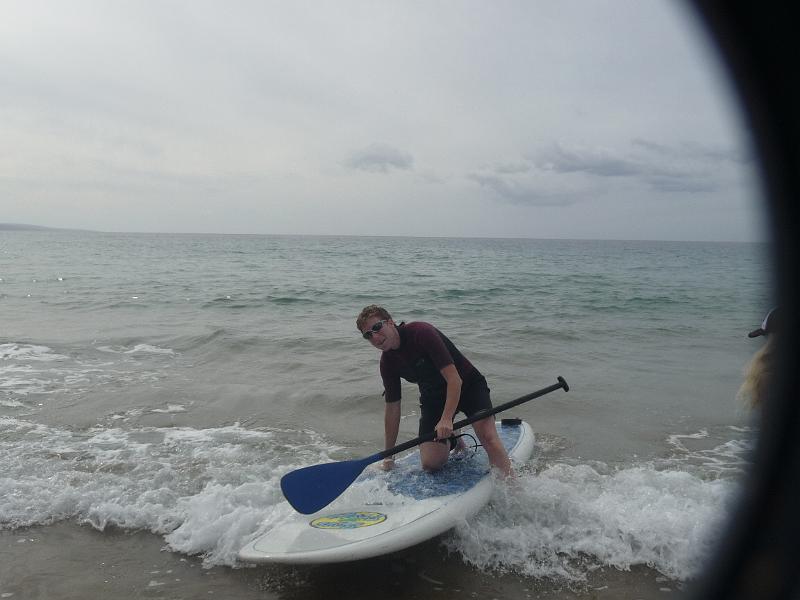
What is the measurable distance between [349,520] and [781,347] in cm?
274

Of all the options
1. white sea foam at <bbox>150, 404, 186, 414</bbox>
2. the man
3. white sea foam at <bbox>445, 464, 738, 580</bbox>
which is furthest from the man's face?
white sea foam at <bbox>150, 404, 186, 414</bbox>

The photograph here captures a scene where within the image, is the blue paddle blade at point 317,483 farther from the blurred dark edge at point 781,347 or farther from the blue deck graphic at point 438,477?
the blurred dark edge at point 781,347

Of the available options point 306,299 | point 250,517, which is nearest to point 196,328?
point 306,299

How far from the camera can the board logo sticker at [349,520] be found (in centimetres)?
367

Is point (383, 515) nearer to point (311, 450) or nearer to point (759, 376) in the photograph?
point (311, 450)

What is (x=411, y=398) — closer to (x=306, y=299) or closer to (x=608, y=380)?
(x=608, y=380)

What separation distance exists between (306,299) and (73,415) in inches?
461

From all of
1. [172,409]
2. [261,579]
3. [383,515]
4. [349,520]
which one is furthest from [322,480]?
[172,409]

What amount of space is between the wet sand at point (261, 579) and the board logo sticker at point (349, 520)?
235mm

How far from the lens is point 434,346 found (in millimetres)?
4129

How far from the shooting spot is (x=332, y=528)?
11.9ft

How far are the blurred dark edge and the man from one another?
1.66 metres

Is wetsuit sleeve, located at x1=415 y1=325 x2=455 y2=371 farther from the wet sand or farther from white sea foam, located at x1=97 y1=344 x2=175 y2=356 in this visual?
white sea foam, located at x1=97 y1=344 x2=175 y2=356

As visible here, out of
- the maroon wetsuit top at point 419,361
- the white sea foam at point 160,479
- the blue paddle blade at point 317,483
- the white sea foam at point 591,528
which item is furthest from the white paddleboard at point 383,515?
the maroon wetsuit top at point 419,361
